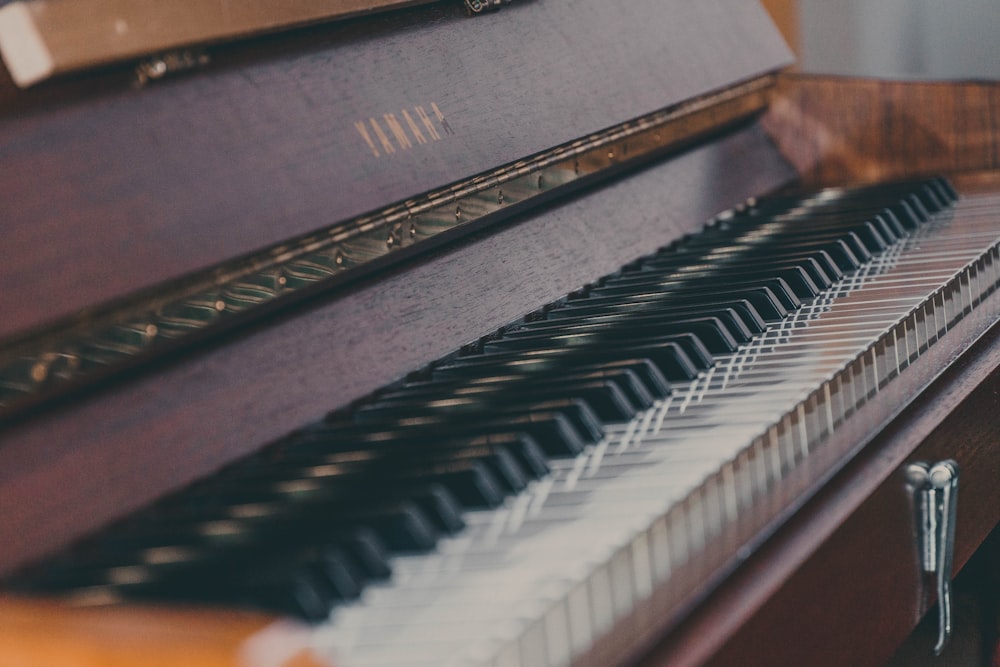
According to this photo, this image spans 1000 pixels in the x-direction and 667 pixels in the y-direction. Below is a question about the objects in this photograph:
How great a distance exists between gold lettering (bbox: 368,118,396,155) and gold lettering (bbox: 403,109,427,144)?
0.05 metres

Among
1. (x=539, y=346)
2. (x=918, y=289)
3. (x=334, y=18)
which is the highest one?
(x=334, y=18)

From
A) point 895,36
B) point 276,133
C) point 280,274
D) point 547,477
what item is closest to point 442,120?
point 276,133

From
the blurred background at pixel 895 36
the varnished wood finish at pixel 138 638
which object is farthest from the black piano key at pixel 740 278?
the blurred background at pixel 895 36

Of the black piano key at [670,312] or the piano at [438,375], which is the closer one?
the piano at [438,375]

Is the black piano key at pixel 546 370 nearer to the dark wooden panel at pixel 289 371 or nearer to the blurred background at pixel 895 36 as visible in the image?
the dark wooden panel at pixel 289 371

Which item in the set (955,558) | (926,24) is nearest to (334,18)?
(955,558)

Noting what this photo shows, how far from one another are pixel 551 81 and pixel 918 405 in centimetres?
62

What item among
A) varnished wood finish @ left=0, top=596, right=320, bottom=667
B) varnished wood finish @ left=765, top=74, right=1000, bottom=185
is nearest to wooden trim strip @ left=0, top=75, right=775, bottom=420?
varnished wood finish @ left=0, top=596, right=320, bottom=667

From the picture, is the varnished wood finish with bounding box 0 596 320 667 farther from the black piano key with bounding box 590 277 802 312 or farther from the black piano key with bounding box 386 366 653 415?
the black piano key with bounding box 590 277 802 312

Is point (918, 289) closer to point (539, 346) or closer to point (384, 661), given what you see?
point (539, 346)

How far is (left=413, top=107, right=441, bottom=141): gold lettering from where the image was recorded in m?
1.39

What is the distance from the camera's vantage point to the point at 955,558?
57.0 inches

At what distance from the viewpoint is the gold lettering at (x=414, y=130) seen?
1364 mm

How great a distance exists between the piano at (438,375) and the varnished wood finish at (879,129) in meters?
0.55
